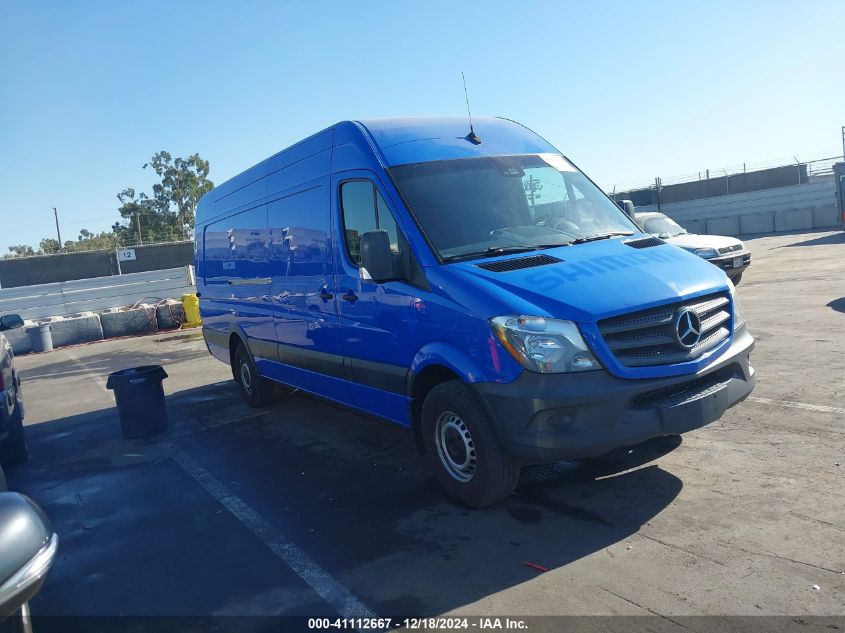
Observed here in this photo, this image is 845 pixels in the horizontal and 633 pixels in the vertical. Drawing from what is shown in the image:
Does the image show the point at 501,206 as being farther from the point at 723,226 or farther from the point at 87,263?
the point at 723,226

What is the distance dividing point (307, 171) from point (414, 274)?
217cm

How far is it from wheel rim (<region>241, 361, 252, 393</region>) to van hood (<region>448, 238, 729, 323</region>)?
480cm

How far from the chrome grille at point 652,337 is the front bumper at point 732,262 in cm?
970

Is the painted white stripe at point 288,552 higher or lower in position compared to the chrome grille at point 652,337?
lower

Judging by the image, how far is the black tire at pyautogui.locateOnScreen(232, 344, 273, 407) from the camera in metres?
8.21

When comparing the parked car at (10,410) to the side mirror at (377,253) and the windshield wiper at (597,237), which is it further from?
the windshield wiper at (597,237)

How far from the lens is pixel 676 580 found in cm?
343

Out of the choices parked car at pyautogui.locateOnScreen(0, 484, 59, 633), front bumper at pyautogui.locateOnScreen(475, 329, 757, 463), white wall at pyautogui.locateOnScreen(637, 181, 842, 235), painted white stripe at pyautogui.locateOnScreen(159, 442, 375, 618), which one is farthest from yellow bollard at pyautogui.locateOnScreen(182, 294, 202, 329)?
white wall at pyautogui.locateOnScreen(637, 181, 842, 235)

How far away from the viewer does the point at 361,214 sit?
17.5ft

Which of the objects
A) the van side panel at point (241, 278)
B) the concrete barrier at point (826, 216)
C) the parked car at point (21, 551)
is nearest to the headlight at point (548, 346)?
the parked car at point (21, 551)

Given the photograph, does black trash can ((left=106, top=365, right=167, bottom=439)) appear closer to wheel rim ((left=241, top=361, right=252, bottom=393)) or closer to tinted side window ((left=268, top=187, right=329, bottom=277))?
wheel rim ((left=241, top=361, right=252, bottom=393))

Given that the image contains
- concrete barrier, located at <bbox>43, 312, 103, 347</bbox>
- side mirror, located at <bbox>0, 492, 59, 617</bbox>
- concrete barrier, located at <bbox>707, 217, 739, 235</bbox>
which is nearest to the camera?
side mirror, located at <bbox>0, 492, 59, 617</bbox>

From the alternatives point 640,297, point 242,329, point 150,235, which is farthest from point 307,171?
point 150,235

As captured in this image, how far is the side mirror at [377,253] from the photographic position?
4578mm
